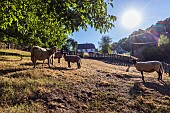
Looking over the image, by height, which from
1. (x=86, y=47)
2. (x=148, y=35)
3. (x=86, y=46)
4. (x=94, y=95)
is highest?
(x=148, y=35)

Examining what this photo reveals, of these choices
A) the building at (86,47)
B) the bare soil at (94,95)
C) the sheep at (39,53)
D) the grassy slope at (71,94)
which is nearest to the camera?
the grassy slope at (71,94)

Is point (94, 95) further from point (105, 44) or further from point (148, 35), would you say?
point (148, 35)

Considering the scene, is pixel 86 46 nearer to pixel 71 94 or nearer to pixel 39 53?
pixel 39 53

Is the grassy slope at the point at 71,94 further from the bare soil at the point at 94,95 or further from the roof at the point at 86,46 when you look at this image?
the roof at the point at 86,46

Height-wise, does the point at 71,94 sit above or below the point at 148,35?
below

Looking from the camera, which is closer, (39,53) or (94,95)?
(94,95)

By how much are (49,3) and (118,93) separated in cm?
654

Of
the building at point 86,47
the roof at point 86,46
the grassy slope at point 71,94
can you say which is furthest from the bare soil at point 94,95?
the roof at point 86,46

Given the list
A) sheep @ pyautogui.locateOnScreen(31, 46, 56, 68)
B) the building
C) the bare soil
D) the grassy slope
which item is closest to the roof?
the building

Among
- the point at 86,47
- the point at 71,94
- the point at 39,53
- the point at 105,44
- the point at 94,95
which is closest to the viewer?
the point at 71,94

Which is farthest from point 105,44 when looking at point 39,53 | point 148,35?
point 39,53

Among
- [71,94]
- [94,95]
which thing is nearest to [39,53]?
[71,94]

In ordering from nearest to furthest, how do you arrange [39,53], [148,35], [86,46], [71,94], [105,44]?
[71,94] < [39,53] < [105,44] < [148,35] < [86,46]

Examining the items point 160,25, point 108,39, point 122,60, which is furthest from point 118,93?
point 160,25
